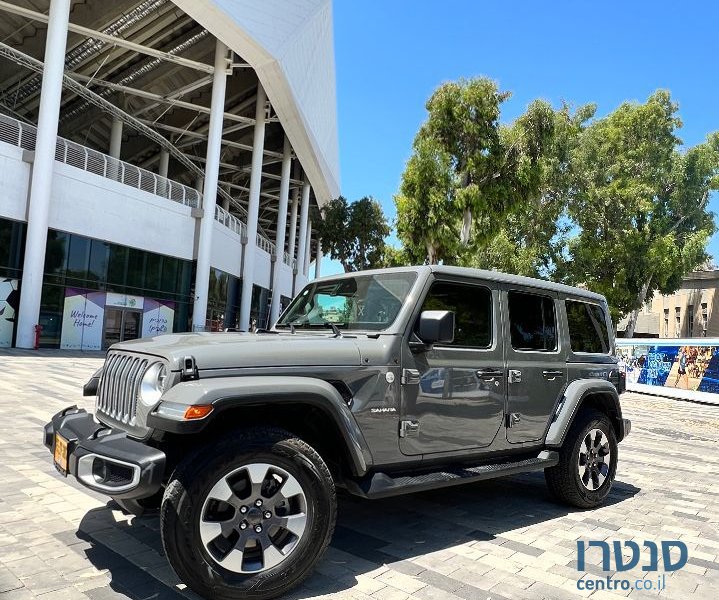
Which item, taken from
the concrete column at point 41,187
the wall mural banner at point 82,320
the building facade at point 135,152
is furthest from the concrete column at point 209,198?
the concrete column at point 41,187

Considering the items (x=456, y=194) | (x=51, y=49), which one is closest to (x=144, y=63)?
(x=51, y=49)

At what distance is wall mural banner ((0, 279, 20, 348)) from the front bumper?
19.1 m

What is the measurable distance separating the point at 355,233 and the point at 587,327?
31536mm

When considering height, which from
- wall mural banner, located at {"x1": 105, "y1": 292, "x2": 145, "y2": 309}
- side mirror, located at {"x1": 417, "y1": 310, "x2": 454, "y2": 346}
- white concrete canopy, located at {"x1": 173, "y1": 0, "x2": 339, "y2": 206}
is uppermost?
white concrete canopy, located at {"x1": 173, "y1": 0, "x2": 339, "y2": 206}

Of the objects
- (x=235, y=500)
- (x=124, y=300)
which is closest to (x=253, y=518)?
(x=235, y=500)

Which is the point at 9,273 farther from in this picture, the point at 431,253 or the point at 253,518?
the point at 253,518

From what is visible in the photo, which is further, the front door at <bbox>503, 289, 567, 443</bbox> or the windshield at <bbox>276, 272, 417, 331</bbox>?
the front door at <bbox>503, 289, 567, 443</bbox>

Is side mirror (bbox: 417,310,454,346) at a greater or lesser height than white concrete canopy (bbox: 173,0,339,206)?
lesser

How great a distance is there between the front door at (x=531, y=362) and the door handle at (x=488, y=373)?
117mm

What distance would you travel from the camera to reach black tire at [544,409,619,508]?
4641mm

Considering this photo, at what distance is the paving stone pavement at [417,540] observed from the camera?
10.1 feet

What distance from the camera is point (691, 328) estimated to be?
51.2m

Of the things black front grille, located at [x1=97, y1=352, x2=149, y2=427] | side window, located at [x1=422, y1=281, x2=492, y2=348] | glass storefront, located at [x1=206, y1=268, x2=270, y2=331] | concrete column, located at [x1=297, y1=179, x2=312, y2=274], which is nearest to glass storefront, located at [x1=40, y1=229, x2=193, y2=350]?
glass storefront, located at [x1=206, y1=268, x2=270, y2=331]
